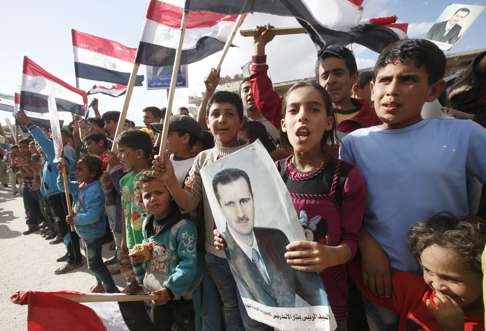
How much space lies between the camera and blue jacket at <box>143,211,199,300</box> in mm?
1749

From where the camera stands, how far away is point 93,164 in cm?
334

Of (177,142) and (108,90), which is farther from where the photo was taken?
(108,90)

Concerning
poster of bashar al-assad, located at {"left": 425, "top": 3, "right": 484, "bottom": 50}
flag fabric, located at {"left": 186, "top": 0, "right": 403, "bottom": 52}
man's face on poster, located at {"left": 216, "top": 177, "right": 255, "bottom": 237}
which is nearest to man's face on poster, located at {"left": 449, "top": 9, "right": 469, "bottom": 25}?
poster of bashar al-assad, located at {"left": 425, "top": 3, "right": 484, "bottom": 50}

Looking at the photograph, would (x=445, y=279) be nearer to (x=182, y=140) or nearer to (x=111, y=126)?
(x=182, y=140)

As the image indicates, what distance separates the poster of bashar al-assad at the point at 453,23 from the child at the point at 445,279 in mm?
5694

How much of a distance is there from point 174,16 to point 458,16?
5763 mm

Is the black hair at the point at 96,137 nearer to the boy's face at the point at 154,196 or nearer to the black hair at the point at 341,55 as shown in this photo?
the boy's face at the point at 154,196

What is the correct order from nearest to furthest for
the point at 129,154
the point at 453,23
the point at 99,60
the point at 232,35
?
the point at 232,35 → the point at 129,154 → the point at 99,60 → the point at 453,23

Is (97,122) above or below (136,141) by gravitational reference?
above

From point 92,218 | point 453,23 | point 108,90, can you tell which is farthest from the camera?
point 108,90

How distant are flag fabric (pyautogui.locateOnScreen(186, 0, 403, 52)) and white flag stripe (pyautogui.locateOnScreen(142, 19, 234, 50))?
25.2 inches

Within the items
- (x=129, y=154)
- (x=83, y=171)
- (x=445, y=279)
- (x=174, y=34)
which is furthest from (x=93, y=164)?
(x=445, y=279)

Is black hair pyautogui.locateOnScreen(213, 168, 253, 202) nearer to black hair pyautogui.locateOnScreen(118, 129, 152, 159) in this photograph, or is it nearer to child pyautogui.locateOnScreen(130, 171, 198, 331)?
child pyautogui.locateOnScreen(130, 171, 198, 331)

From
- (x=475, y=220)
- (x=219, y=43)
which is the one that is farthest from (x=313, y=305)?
(x=219, y=43)
